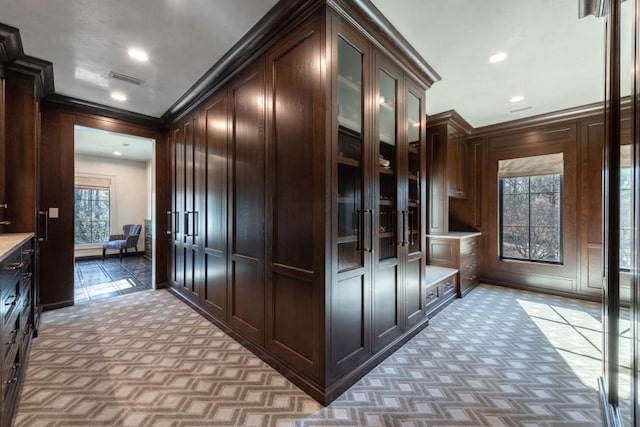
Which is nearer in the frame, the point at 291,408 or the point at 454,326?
the point at 291,408

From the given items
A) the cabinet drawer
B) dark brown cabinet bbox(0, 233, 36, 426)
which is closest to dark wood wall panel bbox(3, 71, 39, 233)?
dark brown cabinet bbox(0, 233, 36, 426)

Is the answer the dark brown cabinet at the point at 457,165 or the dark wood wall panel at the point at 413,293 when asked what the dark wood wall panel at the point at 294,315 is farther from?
the dark brown cabinet at the point at 457,165

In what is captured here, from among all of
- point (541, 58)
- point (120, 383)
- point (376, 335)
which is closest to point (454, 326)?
point (376, 335)

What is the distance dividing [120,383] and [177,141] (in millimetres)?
3148

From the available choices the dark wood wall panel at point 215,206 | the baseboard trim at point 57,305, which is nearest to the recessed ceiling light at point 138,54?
the dark wood wall panel at point 215,206

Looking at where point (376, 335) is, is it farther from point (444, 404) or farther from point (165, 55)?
point (165, 55)

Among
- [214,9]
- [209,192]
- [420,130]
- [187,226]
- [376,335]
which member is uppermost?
[214,9]

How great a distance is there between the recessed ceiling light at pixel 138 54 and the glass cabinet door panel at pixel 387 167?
226cm

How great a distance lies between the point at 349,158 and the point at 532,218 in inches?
168

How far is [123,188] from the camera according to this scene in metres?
7.72

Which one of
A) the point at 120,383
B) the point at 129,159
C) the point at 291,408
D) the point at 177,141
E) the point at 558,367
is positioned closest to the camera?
the point at 291,408

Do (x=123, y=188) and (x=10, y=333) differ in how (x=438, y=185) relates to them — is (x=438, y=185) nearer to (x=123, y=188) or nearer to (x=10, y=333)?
(x=10, y=333)

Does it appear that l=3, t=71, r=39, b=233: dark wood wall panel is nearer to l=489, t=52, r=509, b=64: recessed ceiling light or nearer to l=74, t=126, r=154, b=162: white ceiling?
l=74, t=126, r=154, b=162: white ceiling

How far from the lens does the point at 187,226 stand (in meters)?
3.69
